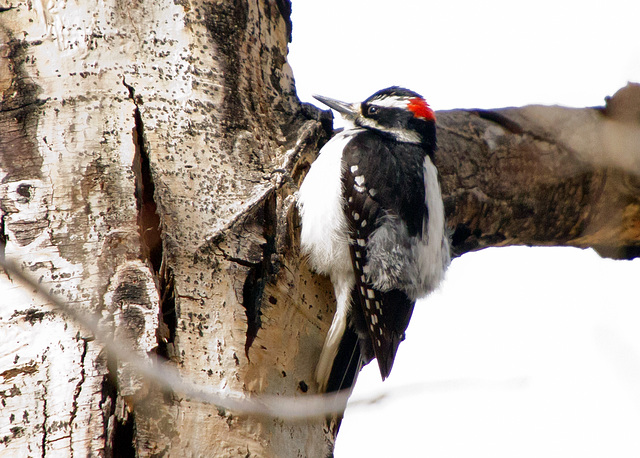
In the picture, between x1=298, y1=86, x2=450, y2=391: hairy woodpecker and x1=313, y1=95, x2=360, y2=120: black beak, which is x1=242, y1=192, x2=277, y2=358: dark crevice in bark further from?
x1=313, y1=95, x2=360, y2=120: black beak

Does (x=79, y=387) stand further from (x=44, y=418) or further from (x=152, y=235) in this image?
(x=152, y=235)

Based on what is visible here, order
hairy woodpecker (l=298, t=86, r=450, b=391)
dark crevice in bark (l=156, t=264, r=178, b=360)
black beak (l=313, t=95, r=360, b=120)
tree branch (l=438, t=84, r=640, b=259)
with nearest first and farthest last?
dark crevice in bark (l=156, t=264, r=178, b=360) < hairy woodpecker (l=298, t=86, r=450, b=391) < tree branch (l=438, t=84, r=640, b=259) < black beak (l=313, t=95, r=360, b=120)

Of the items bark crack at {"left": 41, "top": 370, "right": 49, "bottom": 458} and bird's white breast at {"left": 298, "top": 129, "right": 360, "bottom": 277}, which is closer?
bark crack at {"left": 41, "top": 370, "right": 49, "bottom": 458}

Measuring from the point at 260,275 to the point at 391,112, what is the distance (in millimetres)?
2073

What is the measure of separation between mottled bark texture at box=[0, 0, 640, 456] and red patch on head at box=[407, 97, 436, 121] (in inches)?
39.3

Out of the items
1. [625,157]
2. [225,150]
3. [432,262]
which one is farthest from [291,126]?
[625,157]

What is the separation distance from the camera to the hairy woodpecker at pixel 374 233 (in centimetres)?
303

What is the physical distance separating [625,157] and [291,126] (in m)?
1.70

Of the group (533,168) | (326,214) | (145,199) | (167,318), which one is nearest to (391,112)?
(533,168)

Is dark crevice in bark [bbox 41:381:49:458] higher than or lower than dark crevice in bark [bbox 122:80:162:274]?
lower

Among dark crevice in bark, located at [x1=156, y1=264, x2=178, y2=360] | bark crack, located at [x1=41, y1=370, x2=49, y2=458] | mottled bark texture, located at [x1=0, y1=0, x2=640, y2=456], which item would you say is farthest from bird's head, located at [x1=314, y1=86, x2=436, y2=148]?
bark crack, located at [x1=41, y1=370, x2=49, y2=458]

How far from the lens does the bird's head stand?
12.5 ft

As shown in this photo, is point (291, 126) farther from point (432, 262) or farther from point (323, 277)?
point (432, 262)

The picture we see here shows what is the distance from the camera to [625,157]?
3168 millimetres
